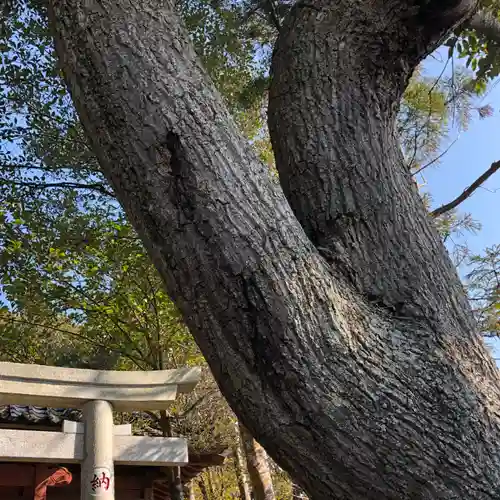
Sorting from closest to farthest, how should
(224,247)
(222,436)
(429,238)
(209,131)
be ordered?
(224,247) < (209,131) < (429,238) < (222,436)

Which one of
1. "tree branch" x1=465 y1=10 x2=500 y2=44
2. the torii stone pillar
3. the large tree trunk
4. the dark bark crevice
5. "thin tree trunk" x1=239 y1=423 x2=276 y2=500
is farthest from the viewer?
"thin tree trunk" x1=239 y1=423 x2=276 y2=500

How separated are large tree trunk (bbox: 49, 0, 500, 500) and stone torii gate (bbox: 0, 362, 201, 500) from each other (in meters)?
2.92

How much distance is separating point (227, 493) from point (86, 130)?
1363 cm

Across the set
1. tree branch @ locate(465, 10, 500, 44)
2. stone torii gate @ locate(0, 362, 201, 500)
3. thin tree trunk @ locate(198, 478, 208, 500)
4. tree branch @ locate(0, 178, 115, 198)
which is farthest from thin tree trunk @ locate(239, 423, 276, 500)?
thin tree trunk @ locate(198, 478, 208, 500)

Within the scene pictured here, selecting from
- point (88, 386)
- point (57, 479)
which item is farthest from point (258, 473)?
point (88, 386)

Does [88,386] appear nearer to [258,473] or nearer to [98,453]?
[98,453]

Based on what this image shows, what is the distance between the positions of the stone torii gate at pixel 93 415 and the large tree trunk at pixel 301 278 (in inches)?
115

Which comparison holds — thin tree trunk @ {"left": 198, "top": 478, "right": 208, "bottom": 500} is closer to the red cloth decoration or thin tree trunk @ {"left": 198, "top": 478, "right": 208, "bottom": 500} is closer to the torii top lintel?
the red cloth decoration

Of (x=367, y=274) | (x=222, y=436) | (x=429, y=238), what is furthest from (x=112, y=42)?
(x=222, y=436)

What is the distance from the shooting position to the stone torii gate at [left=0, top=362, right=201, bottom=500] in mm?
3723

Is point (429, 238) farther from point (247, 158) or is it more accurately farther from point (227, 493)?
point (227, 493)

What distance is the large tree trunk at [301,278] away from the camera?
3.40ft

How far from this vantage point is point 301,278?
3.67 ft

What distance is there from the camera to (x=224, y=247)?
42.9 inches
